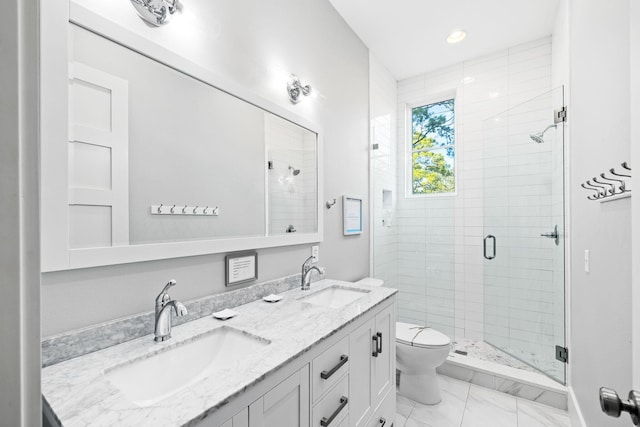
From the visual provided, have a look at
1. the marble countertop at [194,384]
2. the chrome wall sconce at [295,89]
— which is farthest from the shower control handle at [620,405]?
the chrome wall sconce at [295,89]

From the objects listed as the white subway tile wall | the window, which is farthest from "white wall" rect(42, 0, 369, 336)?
the window

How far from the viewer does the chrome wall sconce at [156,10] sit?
1098 mm

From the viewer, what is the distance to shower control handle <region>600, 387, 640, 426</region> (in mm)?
538

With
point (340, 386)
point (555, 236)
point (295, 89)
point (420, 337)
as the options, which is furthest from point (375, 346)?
point (555, 236)

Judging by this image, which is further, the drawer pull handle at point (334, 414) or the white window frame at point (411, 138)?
the white window frame at point (411, 138)

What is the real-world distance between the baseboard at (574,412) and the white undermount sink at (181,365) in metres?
1.88

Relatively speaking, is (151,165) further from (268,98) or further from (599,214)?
(599,214)

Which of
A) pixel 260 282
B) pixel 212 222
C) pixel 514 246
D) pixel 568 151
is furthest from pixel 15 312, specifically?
pixel 514 246

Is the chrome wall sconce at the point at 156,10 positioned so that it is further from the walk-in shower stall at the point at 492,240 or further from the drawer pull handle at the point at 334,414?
the walk-in shower stall at the point at 492,240

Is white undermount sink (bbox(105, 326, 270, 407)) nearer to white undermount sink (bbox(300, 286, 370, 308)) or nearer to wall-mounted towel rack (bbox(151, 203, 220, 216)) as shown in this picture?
wall-mounted towel rack (bbox(151, 203, 220, 216))

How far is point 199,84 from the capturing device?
130 centimetres

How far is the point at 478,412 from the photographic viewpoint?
79.9 inches

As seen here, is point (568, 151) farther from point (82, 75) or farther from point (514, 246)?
point (82, 75)

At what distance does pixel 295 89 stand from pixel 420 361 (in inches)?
77.1
